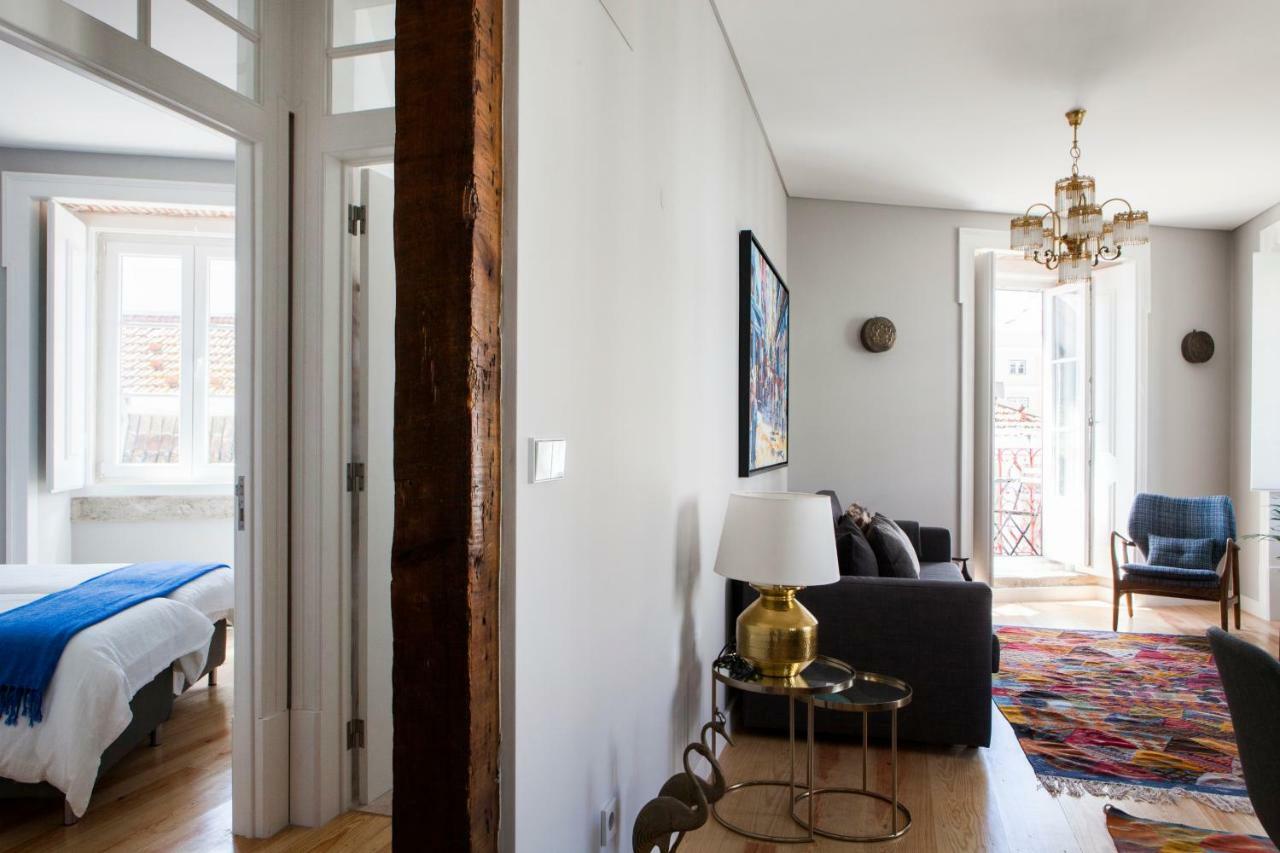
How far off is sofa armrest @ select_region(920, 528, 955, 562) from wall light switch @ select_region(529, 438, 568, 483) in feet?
13.3

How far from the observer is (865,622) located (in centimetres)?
315

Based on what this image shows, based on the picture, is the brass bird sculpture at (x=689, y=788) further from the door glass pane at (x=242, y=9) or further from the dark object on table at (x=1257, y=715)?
the door glass pane at (x=242, y=9)

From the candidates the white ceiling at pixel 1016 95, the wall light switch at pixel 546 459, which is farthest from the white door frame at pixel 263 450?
the white ceiling at pixel 1016 95

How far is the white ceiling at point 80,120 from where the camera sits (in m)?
Result: 3.69

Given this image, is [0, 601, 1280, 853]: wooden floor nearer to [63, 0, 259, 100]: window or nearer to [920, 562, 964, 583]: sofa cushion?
[920, 562, 964, 583]: sofa cushion

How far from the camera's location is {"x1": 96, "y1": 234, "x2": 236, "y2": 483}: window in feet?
16.1

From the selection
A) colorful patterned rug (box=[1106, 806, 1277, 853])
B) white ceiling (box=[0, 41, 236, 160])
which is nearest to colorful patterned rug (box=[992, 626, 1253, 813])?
colorful patterned rug (box=[1106, 806, 1277, 853])

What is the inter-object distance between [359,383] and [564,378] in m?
1.14

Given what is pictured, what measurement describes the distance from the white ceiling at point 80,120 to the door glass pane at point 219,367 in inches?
28.6

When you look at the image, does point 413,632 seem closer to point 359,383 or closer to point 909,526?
point 359,383

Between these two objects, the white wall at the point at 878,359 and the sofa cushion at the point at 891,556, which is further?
the white wall at the point at 878,359

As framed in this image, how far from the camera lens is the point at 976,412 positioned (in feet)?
19.1

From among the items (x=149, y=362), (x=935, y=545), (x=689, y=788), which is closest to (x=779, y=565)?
(x=689, y=788)

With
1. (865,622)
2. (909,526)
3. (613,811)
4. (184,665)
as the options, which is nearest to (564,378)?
(613,811)
